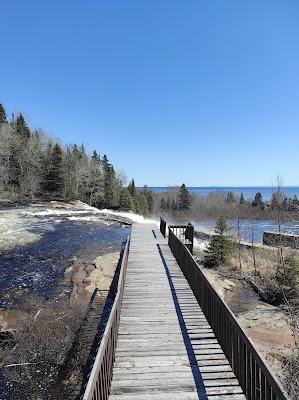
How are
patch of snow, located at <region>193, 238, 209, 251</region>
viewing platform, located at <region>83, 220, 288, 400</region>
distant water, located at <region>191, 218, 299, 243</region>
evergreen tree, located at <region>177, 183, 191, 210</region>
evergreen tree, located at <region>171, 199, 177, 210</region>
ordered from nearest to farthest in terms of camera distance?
viewing platform, located at <region>83, 220, 288, 400</region> < patch of snow, located at <region>193, 238, 209, 251</region> < distant water, located at <region>191, 218, 299, 243</region> < evergreen tree, located at <region>177, 183, 191, 210</region> < evergreen tree, located at <region>171, 199, 177, 210</region>

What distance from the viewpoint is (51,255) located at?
17.9 m

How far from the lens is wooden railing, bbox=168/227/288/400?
4.16 metres

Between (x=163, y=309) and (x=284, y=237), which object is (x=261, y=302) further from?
(x=284, y=237)

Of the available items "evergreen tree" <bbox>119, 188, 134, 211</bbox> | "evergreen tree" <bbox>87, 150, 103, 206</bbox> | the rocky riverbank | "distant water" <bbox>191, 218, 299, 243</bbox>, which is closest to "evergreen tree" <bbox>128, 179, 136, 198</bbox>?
"evergreen tree" <bbox>119, 188, 134, 211</bbox>

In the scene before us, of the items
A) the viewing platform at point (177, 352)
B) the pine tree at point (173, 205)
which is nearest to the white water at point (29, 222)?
the viewing platform at point (177, 352)

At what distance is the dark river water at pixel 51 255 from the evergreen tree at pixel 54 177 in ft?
86.9

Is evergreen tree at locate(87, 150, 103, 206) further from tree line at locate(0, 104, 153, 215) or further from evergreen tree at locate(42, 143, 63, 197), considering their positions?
evergreen tree at locate(42, 143, 63, 197)

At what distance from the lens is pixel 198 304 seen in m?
8.92

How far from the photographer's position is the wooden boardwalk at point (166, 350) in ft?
17.0

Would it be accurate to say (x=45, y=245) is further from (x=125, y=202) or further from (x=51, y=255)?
(x=125, y=202)

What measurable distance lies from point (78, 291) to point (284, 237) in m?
25.2

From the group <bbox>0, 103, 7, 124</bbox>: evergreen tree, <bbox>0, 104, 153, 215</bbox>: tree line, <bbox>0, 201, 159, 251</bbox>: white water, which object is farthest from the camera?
<bbox>0, 103, 7, 124</bbox>: evergreen tree

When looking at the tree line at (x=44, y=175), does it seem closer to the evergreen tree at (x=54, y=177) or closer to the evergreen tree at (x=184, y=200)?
the evergreen tree at (x=54, y=177)

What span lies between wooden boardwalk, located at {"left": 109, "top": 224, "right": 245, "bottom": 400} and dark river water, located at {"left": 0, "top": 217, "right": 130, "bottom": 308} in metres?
4.55
